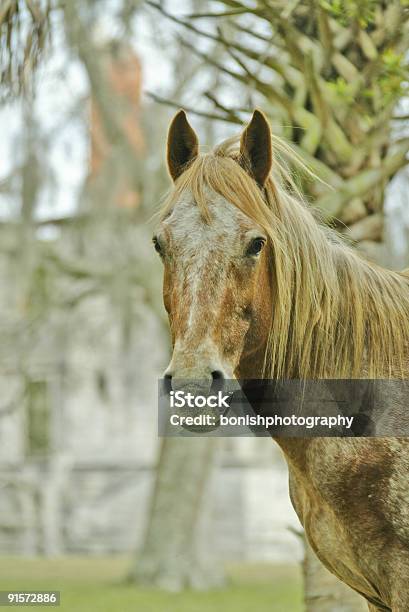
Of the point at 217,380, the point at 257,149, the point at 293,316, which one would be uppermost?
the point at 257,149

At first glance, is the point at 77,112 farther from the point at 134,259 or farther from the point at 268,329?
the point at 268,329

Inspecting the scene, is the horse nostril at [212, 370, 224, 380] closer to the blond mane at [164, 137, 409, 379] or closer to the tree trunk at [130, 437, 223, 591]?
the blond mane at [164, 137, 409, 379]

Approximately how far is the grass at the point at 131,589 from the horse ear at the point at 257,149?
314 inches

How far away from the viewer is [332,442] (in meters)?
3.39

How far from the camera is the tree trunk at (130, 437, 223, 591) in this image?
14.5 meters

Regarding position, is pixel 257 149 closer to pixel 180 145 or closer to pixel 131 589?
pixel 180 145

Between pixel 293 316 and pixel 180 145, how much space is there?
0.80 metres

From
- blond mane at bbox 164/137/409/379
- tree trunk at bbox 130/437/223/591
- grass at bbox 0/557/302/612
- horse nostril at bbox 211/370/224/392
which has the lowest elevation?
grass at bbox 0/557/302/612

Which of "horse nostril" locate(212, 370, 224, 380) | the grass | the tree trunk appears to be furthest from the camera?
the tree trunk

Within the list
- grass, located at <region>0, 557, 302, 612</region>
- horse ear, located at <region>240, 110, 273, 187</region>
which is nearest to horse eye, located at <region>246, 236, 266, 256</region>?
horse ear, located at <region>240, 110, 273, 187</region>

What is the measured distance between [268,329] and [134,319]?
34.4 feet

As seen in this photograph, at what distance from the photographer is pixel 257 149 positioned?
3453 millimetres

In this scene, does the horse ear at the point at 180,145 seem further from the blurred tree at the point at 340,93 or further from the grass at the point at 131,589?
the grass at the point at 131,589

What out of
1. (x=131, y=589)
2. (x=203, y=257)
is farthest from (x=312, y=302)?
(x=131, y=589)
